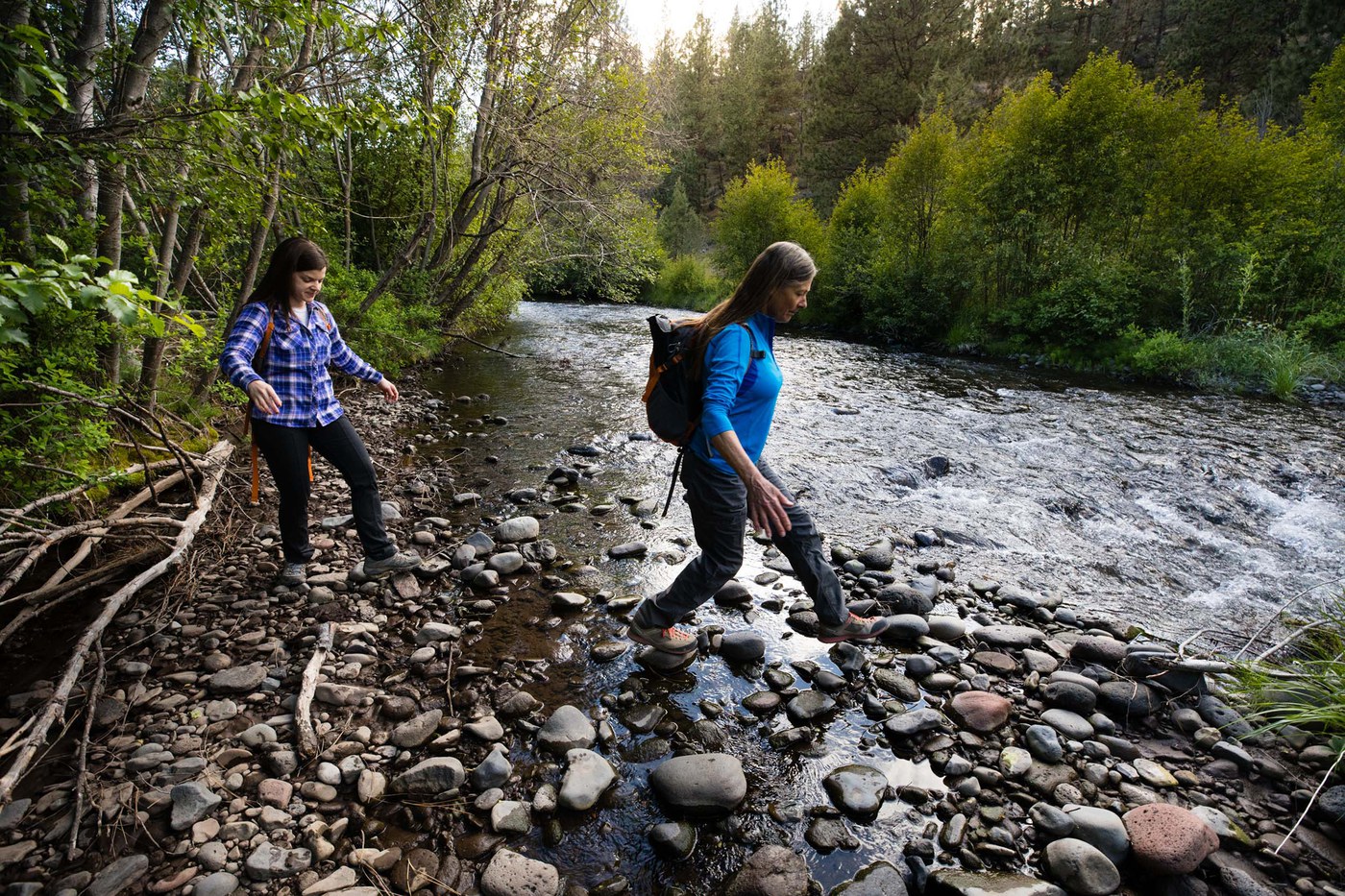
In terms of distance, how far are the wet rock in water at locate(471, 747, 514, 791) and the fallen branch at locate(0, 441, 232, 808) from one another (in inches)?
68.1

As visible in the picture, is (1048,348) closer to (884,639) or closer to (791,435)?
(791,435)

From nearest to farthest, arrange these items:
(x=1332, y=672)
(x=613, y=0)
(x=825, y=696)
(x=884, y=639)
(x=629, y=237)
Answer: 1. (x=1332, y=672)
2. (x=825, y=696)
3. (x=884, y=639)
4. (x=613, y=0)
5. (x=629, y=237)

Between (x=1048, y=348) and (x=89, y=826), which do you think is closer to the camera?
(x=89, y=826)

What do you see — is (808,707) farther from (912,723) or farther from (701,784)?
(701,784)

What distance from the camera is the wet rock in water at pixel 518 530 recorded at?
5645mm

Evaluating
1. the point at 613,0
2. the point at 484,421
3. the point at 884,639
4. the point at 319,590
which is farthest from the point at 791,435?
the point at 613,0

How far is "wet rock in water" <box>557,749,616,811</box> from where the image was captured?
2.85m

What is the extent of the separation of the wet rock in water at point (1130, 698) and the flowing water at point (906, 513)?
1.33m

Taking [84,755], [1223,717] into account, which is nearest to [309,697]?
[84,755]

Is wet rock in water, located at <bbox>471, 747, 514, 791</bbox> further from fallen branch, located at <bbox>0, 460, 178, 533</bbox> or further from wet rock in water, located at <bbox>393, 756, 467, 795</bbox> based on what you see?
fallen branch, located at <bbox>0, 460, 178, 533</bbox>

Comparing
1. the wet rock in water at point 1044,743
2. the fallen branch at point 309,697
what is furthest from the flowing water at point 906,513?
the fallen branch at point 309,697

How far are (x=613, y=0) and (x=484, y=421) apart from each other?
9.66 metres

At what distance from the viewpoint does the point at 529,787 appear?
296 cm

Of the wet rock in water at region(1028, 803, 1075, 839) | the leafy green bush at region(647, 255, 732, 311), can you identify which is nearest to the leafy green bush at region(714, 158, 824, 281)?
the leafy green bush at region(647, 255, 732, 311)
